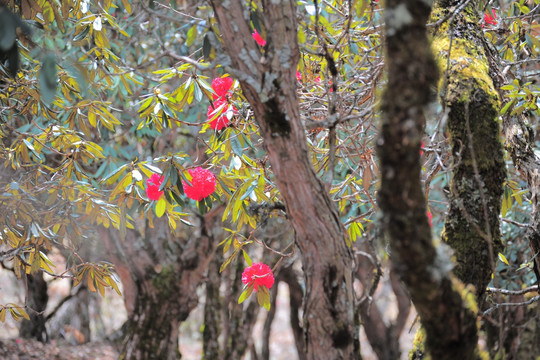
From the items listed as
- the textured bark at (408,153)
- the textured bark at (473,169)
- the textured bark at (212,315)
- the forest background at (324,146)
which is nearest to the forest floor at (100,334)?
the textured bark at (473,169)

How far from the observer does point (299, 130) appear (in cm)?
185

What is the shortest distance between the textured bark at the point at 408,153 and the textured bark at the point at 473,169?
0.62 metres

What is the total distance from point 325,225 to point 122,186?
1401 mm

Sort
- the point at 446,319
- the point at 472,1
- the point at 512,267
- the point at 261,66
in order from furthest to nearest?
the point at 512,267
the point at 472,1
the point at 261,66
the point at 446,319

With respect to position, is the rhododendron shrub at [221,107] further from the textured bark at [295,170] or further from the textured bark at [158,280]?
the textured bark at [158,280]

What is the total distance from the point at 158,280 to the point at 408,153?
4.36 m

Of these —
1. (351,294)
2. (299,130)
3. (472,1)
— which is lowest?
(351,294)

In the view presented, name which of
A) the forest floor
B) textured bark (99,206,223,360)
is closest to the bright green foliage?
the forest floor

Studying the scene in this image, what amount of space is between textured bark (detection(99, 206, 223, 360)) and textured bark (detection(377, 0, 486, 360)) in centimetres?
384

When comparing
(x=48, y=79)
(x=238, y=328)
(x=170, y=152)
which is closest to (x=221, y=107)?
→ (x=170, y=152)

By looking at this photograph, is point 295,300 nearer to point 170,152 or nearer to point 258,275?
point 258,275

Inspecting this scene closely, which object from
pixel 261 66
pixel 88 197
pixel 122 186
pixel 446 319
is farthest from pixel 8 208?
pixel 446 319

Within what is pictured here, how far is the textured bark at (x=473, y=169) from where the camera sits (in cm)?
214

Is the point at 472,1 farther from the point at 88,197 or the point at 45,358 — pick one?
the point at 45,358
